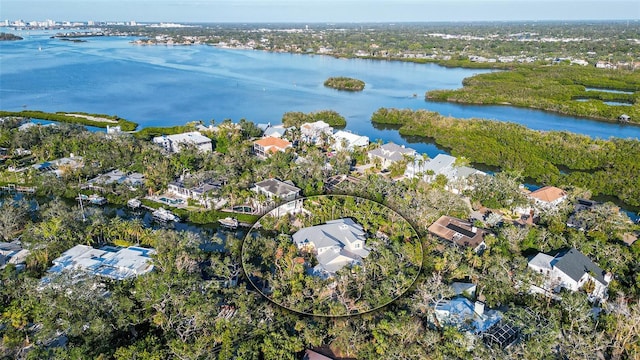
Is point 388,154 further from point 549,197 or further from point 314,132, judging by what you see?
point 549,197

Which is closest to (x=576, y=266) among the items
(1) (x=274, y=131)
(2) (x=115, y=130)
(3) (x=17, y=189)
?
(1) (x=274, y=131)

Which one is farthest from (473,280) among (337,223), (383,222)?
(337,223)

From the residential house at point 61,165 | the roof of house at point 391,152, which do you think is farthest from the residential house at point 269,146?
the residential house at point 61,165

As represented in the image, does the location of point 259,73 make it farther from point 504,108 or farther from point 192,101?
point 504,108

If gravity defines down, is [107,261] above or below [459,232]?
below

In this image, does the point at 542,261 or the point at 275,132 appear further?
the point at 275,132

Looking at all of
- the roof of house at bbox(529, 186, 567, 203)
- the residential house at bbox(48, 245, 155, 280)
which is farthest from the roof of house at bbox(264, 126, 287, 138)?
the roof of house at bbox(529, 186, 567, 203)

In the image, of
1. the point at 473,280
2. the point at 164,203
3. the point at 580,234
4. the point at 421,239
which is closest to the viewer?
the point at 473,280
